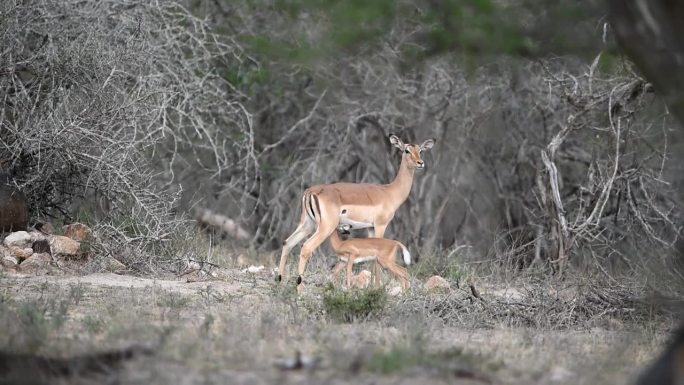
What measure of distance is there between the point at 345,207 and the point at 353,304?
158 inches

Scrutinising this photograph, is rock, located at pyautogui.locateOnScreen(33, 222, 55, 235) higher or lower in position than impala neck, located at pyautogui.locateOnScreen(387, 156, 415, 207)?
lower

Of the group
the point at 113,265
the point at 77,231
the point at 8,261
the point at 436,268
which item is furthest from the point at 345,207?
the point at 8,261

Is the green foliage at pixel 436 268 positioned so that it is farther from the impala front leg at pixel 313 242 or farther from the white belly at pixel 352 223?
the impala front leg at pixel 313 242

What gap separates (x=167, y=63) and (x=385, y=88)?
3808 mm

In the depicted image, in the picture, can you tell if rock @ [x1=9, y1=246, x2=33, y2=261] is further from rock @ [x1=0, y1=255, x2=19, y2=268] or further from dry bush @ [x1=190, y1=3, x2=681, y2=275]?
dry bush @ [x1=190, y1=3, x2=681, y2=275]

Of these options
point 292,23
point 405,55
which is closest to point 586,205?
point 405,55

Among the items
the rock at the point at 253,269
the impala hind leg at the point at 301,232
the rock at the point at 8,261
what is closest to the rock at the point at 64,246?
the rock at the point at 8,261

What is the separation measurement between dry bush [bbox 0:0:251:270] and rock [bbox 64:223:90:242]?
0.15 meters

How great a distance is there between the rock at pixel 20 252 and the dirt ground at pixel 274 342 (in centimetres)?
84

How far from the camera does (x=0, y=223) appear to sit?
1155cm

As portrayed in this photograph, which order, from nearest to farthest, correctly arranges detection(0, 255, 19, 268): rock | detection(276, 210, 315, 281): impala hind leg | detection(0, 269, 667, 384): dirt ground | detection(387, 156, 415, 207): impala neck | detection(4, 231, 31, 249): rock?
1. detection(0, 269, 667, 384): dirt ground
2. detection(0, 255, 19, 268): rock
3. detection(4, 231, 31, 249): rock
4. detection(276, 210, 315, 281): impala hind leg
5. detection(387, 156, 415, 207): impala neck

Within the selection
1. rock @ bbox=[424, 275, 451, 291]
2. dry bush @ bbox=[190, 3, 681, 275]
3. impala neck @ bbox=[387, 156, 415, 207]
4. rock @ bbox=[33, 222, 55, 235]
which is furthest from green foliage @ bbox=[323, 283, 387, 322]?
dry bush @ bbox=[190, 3, 681, 275]

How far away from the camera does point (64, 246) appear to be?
446 inches

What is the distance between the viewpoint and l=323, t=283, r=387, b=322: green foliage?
27.4ft
